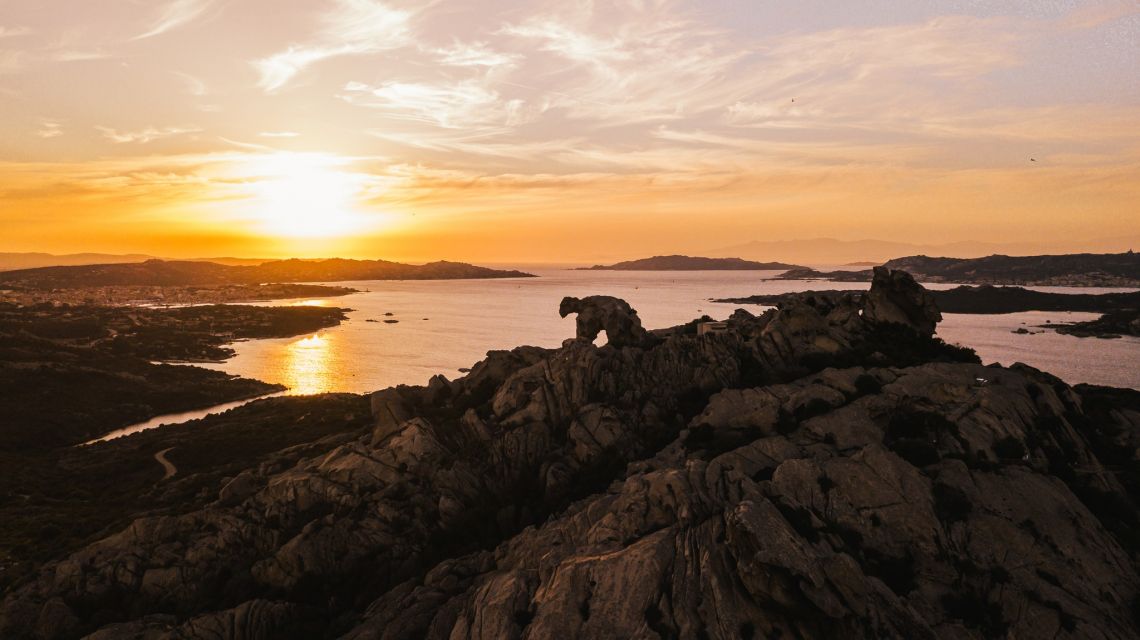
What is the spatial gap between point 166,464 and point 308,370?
290 feet

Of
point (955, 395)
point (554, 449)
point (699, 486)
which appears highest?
point (955, 395)

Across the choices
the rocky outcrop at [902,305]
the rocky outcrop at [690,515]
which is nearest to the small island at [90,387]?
the rocky outcrop at [690,515]

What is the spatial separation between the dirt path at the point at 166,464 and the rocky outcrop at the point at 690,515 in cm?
3167

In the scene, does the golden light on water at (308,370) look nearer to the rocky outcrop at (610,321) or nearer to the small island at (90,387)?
the small island at (90,387)

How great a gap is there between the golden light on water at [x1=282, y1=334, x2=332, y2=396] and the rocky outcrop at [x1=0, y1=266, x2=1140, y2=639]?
93.1 metres

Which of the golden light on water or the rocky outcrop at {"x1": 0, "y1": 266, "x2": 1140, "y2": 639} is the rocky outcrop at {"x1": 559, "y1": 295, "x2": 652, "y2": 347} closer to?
the rocky outcrop at {"x1": 0, "y1": 266, "x2": 1140, "y2": 639}

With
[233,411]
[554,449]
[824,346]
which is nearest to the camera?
[554,449]

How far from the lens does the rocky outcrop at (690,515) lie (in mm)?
25047

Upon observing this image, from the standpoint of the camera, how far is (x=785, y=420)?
42.3m

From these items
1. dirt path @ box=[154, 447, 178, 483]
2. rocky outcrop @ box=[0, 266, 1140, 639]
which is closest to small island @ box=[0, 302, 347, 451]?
dirt path @ box=[154, 447, 178, 483]

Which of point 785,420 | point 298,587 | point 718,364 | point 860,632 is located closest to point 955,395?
point 785,420

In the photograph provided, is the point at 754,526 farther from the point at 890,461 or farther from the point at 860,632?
the point at 890,461

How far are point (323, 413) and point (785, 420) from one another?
8252 centimetres

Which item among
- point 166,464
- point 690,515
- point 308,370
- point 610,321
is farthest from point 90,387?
point 690,515
